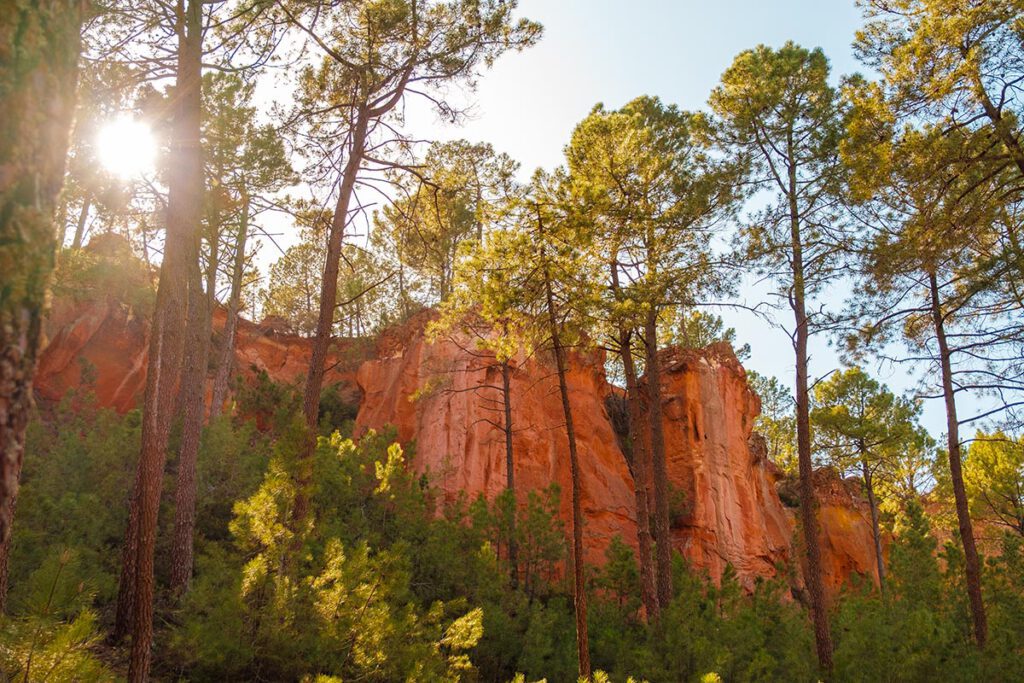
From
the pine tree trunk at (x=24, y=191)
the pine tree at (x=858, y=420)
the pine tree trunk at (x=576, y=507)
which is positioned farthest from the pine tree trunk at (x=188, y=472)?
the pine tree at (x=858, y=420)

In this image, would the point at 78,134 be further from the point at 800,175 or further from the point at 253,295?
the point at 253,295

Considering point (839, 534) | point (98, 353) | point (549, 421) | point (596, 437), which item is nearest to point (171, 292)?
point (549, 421)

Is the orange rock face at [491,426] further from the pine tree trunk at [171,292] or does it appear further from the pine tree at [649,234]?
the pine tree trunk at [171,292]

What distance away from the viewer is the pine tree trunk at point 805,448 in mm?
12250

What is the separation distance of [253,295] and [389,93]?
71.4 feet

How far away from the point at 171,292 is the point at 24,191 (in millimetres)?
6685

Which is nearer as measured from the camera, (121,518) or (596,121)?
(121,518)

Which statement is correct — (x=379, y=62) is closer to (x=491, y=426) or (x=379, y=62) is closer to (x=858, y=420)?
(x=491, y=426)

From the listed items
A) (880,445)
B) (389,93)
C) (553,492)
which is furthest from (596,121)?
(880,445)

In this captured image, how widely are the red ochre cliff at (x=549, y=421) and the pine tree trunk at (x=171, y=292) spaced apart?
1000 cm

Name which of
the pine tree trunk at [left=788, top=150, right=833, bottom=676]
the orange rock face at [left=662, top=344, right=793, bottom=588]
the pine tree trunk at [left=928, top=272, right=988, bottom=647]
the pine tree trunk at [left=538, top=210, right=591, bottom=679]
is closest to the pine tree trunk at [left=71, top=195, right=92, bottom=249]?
the pine tree trunk at [left=538, top=210, right=591, bottom=679]

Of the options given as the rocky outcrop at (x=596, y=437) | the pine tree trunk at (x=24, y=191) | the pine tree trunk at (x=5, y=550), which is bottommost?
the pine tree trunk at (x=5, y=550)

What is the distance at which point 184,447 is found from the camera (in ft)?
37.6

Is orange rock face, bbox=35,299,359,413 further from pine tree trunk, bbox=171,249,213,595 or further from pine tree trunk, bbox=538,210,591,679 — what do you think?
pine tree trunk, bbox=538,210,591,679
